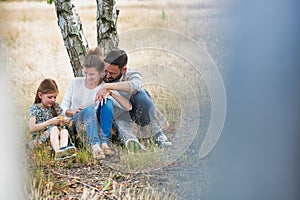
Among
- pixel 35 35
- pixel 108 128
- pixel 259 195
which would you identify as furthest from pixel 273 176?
pixel 35 35

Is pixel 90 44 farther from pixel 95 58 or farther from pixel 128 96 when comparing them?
pixel 128 96

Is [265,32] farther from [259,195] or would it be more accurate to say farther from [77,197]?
[77,197]

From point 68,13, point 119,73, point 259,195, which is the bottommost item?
point 259,195

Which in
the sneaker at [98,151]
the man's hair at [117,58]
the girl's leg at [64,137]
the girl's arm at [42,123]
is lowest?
the sneaker at [98,151]

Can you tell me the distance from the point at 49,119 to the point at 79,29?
19.1 inches

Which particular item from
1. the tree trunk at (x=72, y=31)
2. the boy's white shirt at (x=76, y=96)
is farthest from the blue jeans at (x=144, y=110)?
the tree trunk at (x=72, y=31)

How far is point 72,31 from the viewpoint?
2711mm

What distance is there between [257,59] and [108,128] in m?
0.84

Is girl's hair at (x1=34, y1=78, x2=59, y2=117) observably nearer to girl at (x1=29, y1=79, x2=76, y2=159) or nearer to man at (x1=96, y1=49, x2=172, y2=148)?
girl at (x1=29, y1=79, x2=76, y2=159)

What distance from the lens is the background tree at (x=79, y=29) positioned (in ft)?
8.77

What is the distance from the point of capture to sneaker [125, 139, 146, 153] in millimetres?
2656

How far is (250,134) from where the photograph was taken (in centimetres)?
271

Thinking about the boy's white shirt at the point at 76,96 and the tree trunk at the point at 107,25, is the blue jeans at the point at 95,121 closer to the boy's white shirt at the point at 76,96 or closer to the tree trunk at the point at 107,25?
the boy's white shirt at the point at 76,96

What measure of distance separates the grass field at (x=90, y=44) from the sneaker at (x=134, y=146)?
2.9 inches
